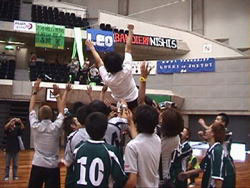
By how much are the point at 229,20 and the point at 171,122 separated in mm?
21562

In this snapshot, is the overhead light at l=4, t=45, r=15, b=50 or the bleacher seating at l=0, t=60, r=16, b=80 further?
the overhead light at l=4, t=45, r=15, b=50

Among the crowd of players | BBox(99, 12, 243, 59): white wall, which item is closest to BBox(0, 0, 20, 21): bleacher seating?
BBox(99, 12, 243, 59): white wall

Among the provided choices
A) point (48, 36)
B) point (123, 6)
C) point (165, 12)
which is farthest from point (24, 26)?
point (165, 12)

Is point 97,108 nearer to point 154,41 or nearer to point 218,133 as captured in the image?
point 218,133

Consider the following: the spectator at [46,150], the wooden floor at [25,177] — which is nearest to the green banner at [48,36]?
the wooden floor at [25,177]

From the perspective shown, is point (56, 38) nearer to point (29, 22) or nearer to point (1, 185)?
point (29, 22)

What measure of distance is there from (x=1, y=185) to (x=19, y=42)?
1563 cm

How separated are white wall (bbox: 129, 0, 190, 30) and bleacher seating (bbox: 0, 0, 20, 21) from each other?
29.7 ft

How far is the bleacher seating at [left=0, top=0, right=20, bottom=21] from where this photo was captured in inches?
775

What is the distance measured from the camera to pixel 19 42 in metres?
22.1

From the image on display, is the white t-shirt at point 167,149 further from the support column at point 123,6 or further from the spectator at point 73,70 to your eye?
the support column at point 123,6

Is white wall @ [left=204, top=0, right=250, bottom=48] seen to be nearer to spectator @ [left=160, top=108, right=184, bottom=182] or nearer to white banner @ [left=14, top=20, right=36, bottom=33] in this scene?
white banner @ [left=14, top=20, right=36, bottom=33]

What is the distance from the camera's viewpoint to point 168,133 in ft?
11.3

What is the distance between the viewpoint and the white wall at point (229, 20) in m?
22.7
